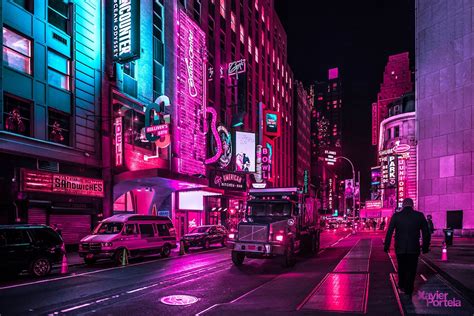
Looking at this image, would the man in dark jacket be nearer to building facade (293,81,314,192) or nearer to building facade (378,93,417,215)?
building facade (378,93,417,215)

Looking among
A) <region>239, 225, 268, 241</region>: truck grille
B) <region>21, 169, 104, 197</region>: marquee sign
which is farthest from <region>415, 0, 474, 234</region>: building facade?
<region>21, 169, 104, 197</region>: marquee sign

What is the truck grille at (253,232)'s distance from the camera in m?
16.4

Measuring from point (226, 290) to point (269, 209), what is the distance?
676 centimetres

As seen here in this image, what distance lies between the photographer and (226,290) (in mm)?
11703

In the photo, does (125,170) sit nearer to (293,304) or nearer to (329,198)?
(293,304)

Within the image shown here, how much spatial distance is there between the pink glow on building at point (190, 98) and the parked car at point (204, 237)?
28.9 feet

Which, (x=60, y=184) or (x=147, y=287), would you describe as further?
(x=60, y=184)

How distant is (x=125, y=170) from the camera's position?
29328mm

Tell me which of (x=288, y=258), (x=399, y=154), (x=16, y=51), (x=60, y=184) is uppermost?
(x=16, y=51)

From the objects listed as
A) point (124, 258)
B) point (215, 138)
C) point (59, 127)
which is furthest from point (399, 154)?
point (124, 258)

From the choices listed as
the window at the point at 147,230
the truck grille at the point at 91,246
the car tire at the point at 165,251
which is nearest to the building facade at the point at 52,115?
the truck grille at the point at 91,246

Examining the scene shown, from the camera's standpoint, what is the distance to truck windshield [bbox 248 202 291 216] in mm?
17984

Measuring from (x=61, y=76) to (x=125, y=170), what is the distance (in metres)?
7.25

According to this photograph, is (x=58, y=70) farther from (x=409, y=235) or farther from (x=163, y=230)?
(x=409, y=235)
